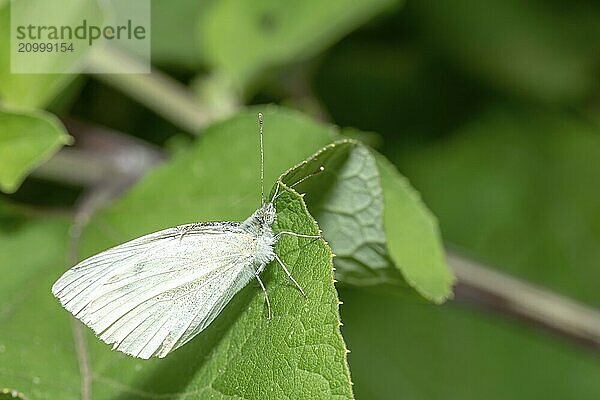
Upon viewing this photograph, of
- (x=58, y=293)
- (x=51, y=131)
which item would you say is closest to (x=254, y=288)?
(x=58, y=293)

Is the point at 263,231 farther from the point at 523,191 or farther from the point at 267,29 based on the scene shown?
the point at 523,191

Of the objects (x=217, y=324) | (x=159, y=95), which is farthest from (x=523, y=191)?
(x=217, y=324)

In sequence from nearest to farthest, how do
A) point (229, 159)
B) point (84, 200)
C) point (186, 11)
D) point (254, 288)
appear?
point (254, 288) < point (229, 159) < point (84, 200) < point (186, 11)

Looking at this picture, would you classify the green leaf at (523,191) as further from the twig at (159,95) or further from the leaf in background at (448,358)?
the twig at (159,95)

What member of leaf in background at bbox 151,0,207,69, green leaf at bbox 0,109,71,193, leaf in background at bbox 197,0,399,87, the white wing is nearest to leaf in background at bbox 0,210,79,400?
the white wing

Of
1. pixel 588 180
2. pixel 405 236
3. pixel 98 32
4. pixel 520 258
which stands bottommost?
pixel 520 258

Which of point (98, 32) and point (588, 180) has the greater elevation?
point (98, 32)

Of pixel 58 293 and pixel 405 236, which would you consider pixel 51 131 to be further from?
pixel 405 236

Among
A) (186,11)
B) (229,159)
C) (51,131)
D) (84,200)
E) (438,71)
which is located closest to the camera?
(51,131)
